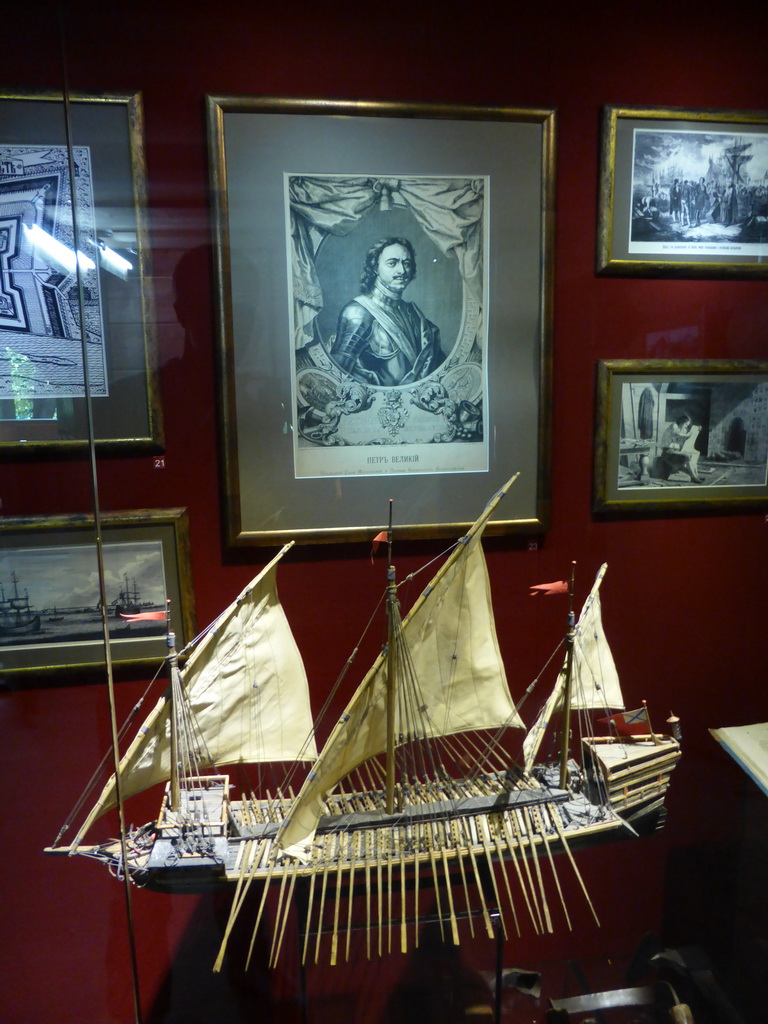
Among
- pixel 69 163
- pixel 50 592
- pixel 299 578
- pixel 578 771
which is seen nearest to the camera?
pixel 69 163

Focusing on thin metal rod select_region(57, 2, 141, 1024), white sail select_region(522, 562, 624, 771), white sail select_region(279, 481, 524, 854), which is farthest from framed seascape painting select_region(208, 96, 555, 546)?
white sail select_region(522, 562, 624, 771)

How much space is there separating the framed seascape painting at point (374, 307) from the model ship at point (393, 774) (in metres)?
0.13

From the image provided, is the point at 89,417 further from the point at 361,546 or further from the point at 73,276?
the point at 361,546

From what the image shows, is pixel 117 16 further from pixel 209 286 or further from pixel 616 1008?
pixel 616 1008

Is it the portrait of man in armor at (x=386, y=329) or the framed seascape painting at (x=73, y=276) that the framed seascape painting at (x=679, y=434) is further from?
the framed seascape painting at (x=73, y=276)

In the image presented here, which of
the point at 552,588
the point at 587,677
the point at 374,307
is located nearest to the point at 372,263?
the point at 374,307

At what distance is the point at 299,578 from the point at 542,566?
1.60ft

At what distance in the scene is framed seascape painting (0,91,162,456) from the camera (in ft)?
3.83

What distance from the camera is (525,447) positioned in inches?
57.6

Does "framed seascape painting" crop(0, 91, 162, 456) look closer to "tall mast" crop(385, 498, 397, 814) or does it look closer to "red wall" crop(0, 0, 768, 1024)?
"red wall" crop(0, 0, 768, 1024)

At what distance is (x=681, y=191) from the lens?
145cm

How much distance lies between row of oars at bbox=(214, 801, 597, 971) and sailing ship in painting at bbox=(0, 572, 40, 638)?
0.56 m

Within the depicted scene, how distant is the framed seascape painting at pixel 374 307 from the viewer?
1310mm

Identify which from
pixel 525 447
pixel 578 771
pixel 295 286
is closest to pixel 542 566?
pixel 525 447
